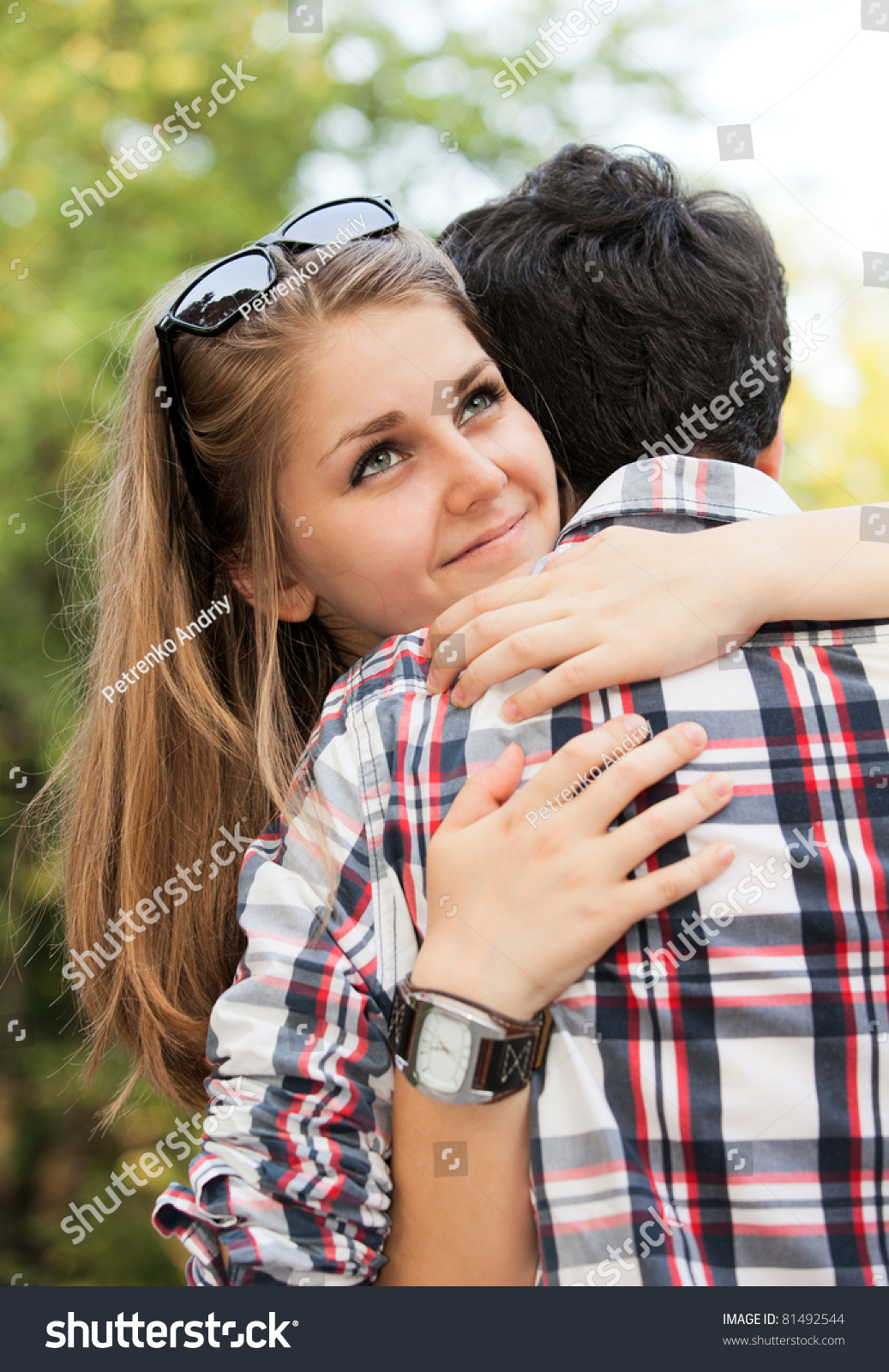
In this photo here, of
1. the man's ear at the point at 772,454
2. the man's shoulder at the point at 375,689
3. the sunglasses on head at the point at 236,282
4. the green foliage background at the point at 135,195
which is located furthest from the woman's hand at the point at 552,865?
the green foliage background at the point at 135,195

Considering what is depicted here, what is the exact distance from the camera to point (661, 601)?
105 cm

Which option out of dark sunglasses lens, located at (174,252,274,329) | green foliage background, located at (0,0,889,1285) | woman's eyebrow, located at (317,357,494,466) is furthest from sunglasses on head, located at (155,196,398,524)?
green foliage background, located at (0,0,889,1285)

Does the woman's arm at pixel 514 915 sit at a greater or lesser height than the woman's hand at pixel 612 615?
lesser

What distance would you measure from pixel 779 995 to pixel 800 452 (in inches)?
146

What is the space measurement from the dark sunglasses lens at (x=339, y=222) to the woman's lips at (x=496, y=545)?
1.66 ft

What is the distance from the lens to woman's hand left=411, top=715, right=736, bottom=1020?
0.96m

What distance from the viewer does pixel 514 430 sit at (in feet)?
4.70

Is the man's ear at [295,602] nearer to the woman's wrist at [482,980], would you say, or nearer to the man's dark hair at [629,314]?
the man's dark hair at [629,314]

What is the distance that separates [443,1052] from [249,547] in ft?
2.98

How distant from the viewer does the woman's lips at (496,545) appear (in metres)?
1.44

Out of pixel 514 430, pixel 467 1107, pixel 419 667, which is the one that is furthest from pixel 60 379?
pixel 467 1107

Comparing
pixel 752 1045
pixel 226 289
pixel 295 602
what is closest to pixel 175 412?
pixel 226 289

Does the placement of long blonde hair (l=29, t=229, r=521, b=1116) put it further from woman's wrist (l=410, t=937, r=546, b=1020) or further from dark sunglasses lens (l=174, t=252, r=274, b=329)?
woman's wrist (l=410, t=937, r=546, b=1020)

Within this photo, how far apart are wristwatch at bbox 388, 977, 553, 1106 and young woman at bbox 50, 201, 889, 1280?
43 cm
